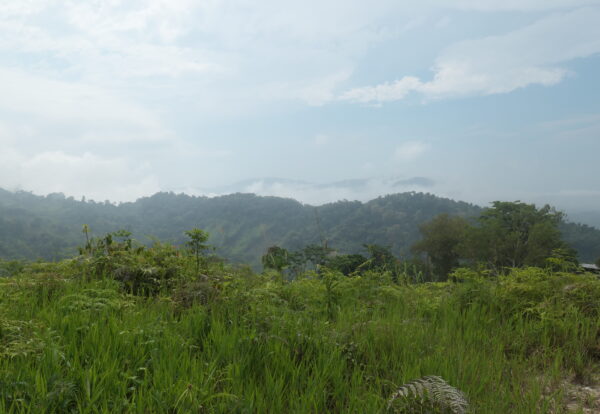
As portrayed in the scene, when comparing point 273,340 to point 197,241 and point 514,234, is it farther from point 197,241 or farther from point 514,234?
point 514,234

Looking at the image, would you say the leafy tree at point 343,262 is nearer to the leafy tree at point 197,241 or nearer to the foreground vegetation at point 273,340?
the foreground vegetation at point 273,340

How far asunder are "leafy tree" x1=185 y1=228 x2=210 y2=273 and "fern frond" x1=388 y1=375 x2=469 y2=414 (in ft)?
11.8

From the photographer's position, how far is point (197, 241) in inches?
231

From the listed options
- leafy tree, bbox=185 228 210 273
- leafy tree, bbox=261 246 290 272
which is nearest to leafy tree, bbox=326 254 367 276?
leafy tree, bbox=261 246 290 272

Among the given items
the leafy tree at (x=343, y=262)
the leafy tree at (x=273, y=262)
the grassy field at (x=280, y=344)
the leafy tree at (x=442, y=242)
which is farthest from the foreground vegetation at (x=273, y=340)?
the leafy tree at (x=442, y=242)

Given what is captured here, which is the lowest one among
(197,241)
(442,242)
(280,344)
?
(442,242)

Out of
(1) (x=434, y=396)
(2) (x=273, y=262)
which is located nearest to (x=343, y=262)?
(2) (x=273, y=262)

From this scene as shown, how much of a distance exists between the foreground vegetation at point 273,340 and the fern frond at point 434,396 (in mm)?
38

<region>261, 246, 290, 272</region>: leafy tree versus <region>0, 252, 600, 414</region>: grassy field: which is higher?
<region>261, 246, 290, 272</region>: leafy tree

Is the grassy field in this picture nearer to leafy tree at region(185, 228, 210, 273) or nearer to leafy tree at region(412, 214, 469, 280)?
leafy tree at region(185, 228, 210, 273)

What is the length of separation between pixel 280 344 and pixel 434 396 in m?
1.34

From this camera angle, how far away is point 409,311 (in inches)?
204

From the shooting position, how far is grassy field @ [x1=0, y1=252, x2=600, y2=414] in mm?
2824

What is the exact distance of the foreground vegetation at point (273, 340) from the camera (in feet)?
9.32
